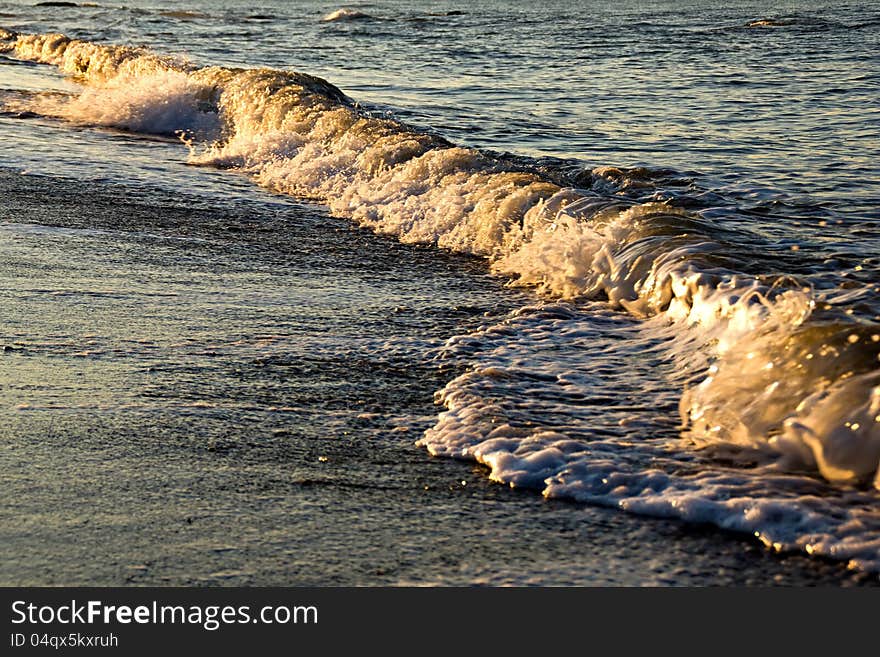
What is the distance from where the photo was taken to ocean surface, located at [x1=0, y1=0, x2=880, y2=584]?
3.73m

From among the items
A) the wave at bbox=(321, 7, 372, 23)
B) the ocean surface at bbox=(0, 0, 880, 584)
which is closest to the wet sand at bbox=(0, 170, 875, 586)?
the ocean surface at bbox=(0, 0, 880, 584)

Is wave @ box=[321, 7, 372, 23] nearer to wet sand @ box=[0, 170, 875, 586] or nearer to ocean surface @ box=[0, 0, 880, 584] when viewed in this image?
ocean surface @ box=[0, 0, 880, 584]

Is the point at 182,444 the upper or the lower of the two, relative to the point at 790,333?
lower

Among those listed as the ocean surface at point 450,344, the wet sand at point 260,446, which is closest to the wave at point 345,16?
the ocean surface at point 450,344

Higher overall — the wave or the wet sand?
the wave

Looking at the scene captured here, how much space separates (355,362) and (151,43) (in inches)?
1041

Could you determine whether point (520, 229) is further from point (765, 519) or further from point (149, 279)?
point (765, 519)

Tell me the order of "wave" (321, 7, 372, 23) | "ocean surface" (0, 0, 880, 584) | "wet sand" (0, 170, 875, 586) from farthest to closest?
"wave" (321, 7, 372, 23) < "ocean surface" (0, 0, 880, 584) < "wet sand" (0, 170, 875, 586)

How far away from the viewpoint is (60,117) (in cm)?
1529

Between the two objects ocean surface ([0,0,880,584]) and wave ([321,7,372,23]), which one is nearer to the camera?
ocean surface ([0,0,880,584])

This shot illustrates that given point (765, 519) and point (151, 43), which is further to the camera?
point (151, 43)

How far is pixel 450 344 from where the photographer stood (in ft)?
19.5

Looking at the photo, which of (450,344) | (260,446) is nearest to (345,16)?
(450,344)

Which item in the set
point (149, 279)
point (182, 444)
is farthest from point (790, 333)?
point (149, 279)
